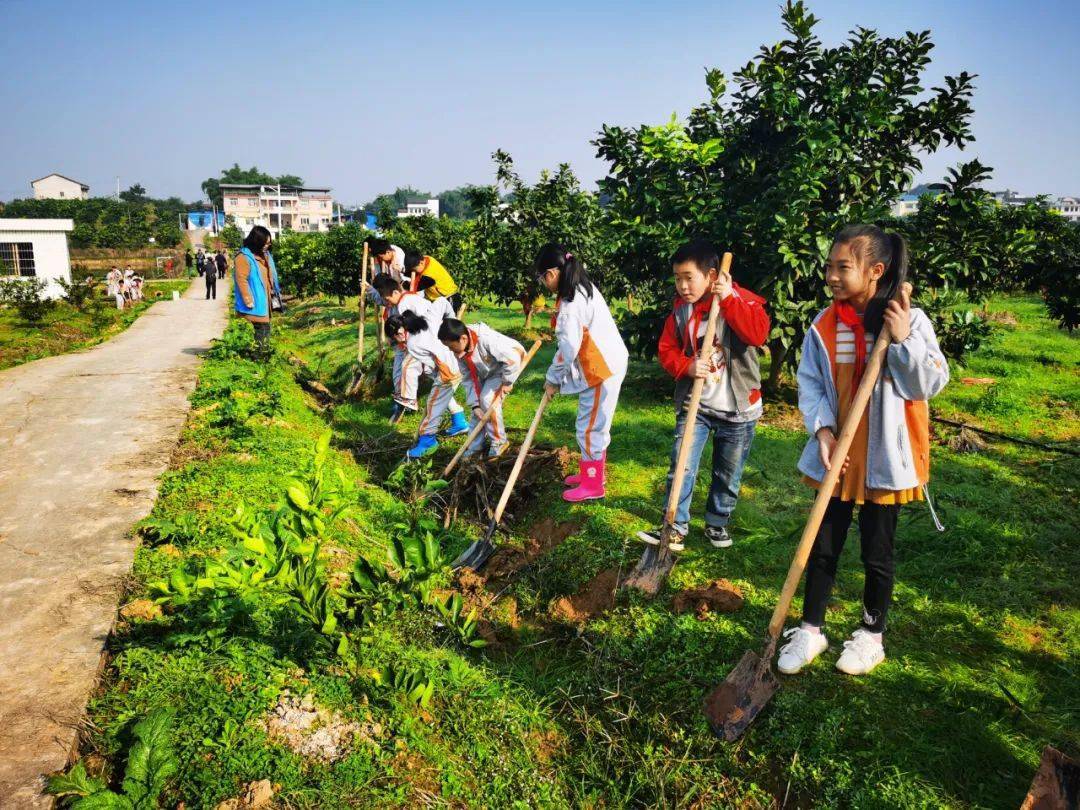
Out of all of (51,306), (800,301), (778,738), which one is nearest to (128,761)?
(778,738)

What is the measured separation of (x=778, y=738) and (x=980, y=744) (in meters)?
0.74

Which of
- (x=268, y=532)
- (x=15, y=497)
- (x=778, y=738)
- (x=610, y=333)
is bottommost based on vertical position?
(x=778, y=738)

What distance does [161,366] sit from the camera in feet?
28.2

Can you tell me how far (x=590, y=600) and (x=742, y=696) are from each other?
1.23 metres

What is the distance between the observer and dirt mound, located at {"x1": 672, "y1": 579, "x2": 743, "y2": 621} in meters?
3.38

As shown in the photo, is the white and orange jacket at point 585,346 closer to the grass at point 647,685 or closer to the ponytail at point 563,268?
the ponytail at point 563,268

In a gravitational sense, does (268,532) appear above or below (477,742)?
above

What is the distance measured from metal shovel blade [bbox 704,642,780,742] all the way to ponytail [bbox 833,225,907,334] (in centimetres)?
133

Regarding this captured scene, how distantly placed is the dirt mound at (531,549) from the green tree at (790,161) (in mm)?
2797

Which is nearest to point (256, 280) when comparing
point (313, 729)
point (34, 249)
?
point (313, 729)

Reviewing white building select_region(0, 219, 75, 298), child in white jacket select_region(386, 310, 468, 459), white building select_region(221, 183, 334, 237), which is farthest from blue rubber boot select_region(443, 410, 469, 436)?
white building select_region(221, 183, 334, 237)

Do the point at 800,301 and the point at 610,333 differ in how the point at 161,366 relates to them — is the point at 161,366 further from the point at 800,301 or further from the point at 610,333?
the point at 800,301

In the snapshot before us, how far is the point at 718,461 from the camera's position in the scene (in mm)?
3904

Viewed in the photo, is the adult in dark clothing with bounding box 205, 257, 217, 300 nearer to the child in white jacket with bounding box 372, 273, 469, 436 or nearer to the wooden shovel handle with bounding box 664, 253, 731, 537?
the child in white jacket with bounding box 372, 273, 469, 436
